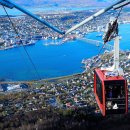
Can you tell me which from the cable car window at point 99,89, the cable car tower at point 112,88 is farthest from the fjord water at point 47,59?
the cable car tower at point 112,88

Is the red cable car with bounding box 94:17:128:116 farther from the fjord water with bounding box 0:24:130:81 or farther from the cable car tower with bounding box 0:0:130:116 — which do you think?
the fjord water with bounding box 0:24:130:81

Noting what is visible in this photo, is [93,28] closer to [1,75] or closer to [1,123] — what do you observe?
[1,75]

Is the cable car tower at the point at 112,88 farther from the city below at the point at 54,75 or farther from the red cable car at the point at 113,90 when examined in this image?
the city below at the point at 54,75

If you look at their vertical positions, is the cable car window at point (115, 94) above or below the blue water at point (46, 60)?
above

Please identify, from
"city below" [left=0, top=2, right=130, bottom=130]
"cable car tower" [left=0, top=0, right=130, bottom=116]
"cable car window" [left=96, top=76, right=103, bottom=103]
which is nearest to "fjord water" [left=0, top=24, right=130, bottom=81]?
"city below" [left=0, top=2, right=130, bottom=130]

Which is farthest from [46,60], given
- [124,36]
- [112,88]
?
[112,88]

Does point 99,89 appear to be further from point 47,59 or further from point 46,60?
point 47,59

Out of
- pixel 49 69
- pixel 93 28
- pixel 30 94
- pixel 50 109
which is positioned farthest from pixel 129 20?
pixel 50 109
